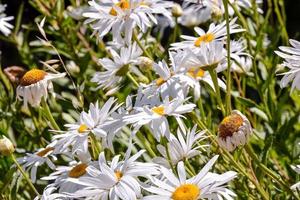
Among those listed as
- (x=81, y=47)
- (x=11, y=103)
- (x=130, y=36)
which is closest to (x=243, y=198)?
(x=130, y=36)

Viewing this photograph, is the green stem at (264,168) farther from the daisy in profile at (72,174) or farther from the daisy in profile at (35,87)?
the daisy in profile at (35,87)

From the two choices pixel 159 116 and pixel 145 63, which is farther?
pixel 145 63

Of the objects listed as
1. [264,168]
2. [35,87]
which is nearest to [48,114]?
[35,87]

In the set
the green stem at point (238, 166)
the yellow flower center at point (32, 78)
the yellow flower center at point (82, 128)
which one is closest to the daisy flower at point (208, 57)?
the green stem at point (238, 166)

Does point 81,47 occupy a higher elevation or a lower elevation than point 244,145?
lower

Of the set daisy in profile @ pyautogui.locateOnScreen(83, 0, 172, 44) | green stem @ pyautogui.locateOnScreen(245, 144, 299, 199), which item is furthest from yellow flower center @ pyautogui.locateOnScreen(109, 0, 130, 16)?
green stem @ pyautogui.locateOnScreen(245, 144, 299, 199)

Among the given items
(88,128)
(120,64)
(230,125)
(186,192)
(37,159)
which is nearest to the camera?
(186,192)

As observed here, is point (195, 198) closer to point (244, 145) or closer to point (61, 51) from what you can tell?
point (244, 145)

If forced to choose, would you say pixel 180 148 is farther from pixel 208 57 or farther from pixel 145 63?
pixel 145 63
